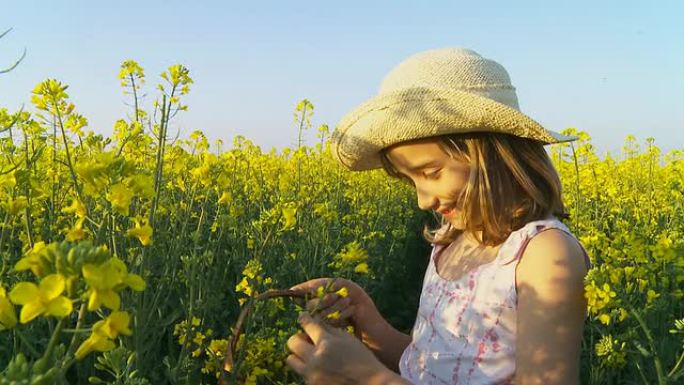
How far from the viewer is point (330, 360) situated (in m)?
1.41

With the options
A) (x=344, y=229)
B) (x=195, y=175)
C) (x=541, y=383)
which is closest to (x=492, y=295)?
(x=541, y=383)

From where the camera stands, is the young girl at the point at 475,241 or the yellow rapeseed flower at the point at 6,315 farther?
the young girl at the point at 475,241

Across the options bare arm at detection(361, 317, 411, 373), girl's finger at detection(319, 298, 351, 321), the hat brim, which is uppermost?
the hat brim

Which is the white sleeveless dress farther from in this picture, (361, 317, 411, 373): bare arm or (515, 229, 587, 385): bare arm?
(361, 317, 411, 373): bare arm

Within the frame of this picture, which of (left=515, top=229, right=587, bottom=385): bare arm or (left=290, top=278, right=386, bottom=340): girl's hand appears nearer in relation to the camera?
(left=515, top=229, right=587, bottom=385): bare arm

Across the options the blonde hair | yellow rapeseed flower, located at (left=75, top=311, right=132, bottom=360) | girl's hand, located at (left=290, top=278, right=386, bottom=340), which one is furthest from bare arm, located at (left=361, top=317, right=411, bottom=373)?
yellow rapeseed flower, located at (left=75, top=311, right=132, bottom=360)

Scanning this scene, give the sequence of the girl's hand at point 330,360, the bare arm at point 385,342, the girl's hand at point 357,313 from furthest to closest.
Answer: the bare arm at point 385,342, the girl's hand at point 357,313, the girl's hand at point 330,360

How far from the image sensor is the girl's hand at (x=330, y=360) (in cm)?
141

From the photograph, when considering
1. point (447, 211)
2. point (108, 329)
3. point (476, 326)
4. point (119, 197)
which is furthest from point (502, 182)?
point (108, 329)

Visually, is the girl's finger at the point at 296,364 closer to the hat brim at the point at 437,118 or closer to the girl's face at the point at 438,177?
the girl's face at the point at 438,177

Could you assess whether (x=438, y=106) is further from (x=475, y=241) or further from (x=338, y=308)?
(x=338, y=308)

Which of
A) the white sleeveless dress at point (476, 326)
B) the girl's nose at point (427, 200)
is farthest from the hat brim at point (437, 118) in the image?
the white sleeveless dress at point (476, 326)

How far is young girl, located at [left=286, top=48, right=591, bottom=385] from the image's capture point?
4.69ft

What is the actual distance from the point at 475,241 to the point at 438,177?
31 cm
